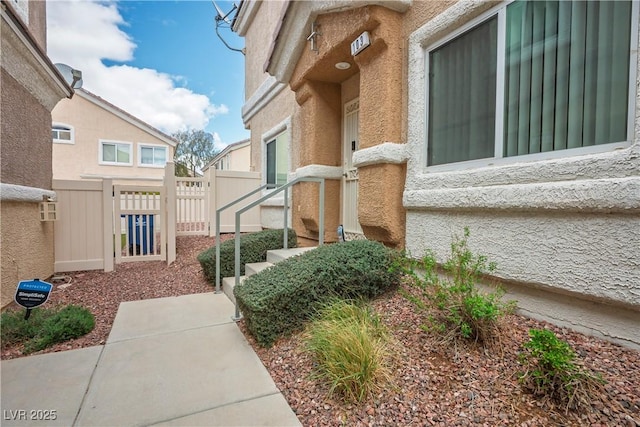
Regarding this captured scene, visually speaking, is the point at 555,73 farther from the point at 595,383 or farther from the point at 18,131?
the point at 18,131

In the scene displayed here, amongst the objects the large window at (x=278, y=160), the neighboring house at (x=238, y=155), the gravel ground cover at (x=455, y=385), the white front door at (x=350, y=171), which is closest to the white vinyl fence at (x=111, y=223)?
the large window at (x=278, y=160)

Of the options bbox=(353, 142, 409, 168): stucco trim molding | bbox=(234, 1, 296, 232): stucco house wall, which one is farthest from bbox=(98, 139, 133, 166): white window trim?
bbox=(353, 142, 409, 168): stucco trim molding

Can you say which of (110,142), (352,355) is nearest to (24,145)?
(352,355)

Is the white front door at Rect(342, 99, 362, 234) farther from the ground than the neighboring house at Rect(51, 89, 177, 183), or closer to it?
closer to it

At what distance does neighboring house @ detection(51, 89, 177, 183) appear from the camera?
16.3 m

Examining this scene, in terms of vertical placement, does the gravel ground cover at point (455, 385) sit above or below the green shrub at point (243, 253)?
below

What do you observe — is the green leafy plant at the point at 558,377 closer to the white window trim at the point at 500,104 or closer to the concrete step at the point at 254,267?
the white window trim at the point at 500,104

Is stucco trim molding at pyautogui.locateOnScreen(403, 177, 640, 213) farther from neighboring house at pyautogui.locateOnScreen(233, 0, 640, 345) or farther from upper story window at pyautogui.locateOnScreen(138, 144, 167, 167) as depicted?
upper story window at pyautogui.locateOnScreen(138, 144, 167, 167)

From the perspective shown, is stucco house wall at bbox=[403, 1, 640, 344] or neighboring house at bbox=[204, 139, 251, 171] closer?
A: stucco house wall at bbox=[403, 1, 640, 344]

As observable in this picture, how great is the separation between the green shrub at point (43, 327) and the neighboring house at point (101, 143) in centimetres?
1448

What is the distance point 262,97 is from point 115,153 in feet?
43.8

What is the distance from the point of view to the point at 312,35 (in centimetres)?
490

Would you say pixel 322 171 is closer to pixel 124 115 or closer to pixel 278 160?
pixel 278 160

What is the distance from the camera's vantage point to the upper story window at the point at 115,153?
56.3ft
